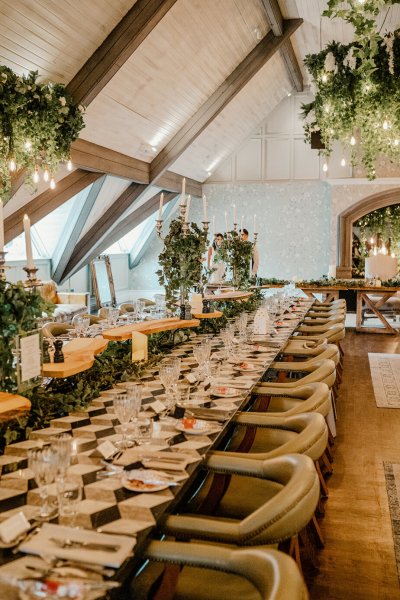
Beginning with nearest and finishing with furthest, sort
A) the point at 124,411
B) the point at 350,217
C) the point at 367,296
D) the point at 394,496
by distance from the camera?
the point at 124,411
the point at 394,496
the point at 367,296
the point at 350,217

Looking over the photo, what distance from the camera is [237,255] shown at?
7.81 meters

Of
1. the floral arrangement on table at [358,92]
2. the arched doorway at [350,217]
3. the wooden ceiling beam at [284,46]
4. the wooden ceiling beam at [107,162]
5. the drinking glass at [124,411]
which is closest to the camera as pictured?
the drinking glass at [124,411]

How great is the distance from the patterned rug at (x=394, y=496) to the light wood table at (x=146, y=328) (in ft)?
5.93

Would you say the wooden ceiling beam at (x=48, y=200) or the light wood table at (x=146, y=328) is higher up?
the wooden ceiling beam at (x=48, y=200)

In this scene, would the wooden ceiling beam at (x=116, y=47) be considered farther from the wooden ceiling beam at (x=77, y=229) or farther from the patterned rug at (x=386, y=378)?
the patterned rug at (x=386, y=378)

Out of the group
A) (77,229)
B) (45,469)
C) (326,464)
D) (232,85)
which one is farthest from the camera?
(77,229)

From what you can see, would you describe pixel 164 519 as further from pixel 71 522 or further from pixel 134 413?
pixel 134 413

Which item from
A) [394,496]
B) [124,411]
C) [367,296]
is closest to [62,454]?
[124,411]

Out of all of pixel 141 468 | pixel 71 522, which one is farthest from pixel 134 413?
pixel 71 522

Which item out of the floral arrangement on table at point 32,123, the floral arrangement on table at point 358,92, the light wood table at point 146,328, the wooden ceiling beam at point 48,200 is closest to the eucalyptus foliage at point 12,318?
the light wood table at point 146,328

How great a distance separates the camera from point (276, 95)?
45.5ft

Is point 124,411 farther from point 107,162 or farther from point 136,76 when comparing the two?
point 107,162

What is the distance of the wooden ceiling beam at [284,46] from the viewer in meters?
8.63

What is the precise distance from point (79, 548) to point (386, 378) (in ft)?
21.0
